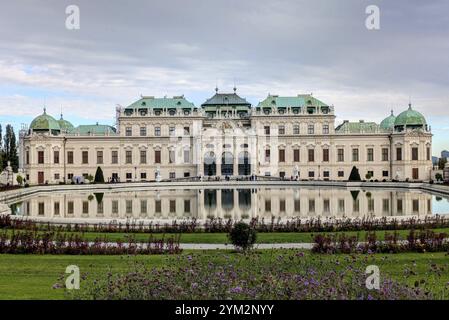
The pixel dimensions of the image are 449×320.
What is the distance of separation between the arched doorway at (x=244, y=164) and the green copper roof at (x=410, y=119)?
21.0 metres

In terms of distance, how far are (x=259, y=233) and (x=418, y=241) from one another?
20.0ft

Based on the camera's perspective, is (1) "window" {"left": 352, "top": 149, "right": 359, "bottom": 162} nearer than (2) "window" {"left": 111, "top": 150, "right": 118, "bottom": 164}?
Yes

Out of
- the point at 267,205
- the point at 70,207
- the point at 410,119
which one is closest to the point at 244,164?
the point at 410,119

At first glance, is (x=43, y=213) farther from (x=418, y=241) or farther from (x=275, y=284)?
(x=275, y=284)

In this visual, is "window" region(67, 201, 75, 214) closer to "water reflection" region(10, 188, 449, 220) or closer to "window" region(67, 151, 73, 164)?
"water reflection" region(10, 188, 449, 220)

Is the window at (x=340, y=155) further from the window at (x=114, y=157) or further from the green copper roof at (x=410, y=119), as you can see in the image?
the window at (x=114, y=157)

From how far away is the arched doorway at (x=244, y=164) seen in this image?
72.5m

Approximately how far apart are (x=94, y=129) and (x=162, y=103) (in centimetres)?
1054

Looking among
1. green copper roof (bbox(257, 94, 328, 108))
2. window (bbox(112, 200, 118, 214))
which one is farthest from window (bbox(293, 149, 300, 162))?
window (bbox(112, 200, 118, 214))

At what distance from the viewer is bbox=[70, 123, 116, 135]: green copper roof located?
75.8 metres

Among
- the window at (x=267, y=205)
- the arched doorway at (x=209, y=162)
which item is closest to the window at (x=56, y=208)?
the window at (x=267, y=205)

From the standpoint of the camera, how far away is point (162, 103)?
76062 millimetres

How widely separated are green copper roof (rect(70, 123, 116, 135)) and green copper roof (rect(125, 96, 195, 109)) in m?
4.62
